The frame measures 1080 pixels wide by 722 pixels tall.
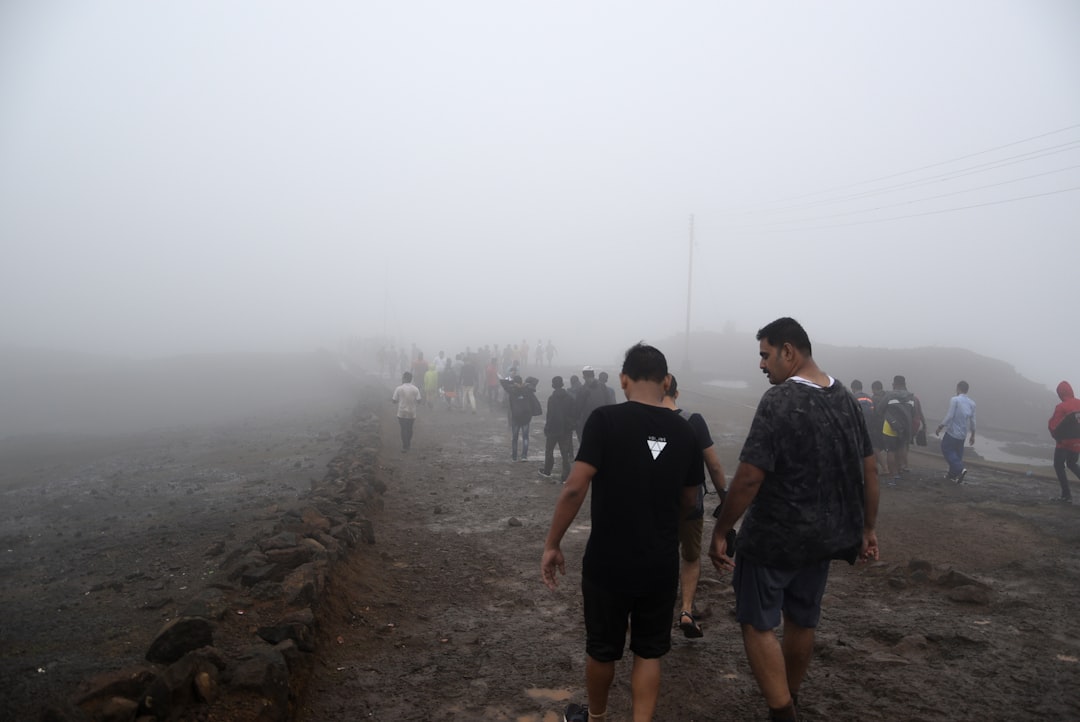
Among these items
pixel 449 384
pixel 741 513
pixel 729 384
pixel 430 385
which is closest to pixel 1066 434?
pixel 741 513

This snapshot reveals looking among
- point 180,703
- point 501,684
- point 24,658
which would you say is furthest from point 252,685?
point 24,658

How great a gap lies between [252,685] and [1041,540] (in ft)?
29.3

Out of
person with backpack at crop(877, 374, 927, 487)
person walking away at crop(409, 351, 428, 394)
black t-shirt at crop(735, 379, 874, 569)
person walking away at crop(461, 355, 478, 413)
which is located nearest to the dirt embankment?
black t-shirt at crop(735, 379, 874, 569)

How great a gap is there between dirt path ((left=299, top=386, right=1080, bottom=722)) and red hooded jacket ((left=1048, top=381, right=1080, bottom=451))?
1.16 m

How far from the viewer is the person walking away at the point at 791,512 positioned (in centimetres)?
342

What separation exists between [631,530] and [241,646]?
312 cm

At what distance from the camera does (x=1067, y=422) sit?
10.0m

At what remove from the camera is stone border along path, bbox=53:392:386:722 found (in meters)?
3.66

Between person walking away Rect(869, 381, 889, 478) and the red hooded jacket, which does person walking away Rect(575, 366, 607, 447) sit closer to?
person walking away Rect(869, 381, 889, 478)

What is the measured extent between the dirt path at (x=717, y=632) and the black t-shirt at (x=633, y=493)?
1.38 meters

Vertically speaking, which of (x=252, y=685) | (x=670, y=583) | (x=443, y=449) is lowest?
(x=443, y=449)

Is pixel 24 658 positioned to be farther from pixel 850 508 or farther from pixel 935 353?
pixel 935 353

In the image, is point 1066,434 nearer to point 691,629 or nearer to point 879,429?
point 879,429

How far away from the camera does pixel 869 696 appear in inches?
164
